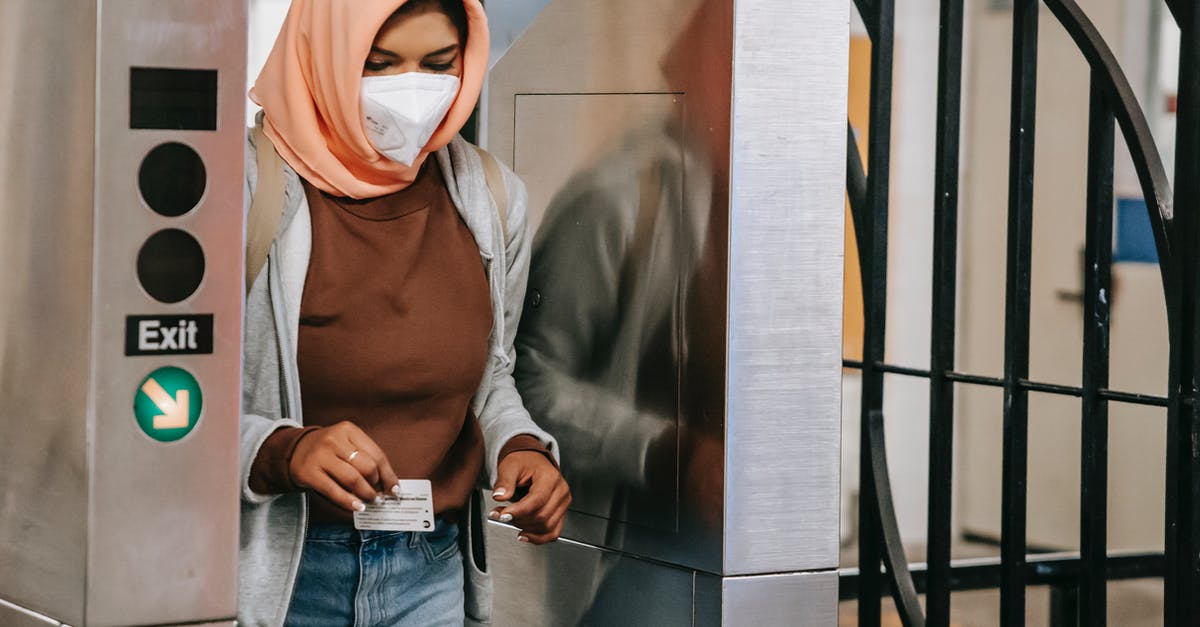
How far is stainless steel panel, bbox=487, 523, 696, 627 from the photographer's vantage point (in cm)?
185

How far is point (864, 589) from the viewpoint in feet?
10.0

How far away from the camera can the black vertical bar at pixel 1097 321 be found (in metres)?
2.58

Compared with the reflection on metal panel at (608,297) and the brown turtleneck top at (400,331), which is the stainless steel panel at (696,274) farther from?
the brown turtleneck top at (400,331)

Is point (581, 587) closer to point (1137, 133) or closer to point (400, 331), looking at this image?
point (400, 331)

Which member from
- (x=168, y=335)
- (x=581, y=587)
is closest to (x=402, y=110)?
(x=168, y=335)

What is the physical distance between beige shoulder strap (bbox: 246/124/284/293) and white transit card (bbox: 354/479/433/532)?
279mm

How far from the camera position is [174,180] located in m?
1.28

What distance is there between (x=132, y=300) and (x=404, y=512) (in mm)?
452

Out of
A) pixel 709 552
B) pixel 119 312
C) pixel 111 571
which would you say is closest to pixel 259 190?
pixel 119 312

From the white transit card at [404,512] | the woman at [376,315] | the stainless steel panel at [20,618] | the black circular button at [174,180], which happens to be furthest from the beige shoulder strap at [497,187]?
the stainless steel panel at [20,618]

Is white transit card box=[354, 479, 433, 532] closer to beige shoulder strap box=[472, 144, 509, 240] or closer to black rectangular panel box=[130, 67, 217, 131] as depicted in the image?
beige shoulder strap box=[472, 144, 509, 240]

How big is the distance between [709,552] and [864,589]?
1.42 meters

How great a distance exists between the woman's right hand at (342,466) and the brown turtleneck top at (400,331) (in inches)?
6.4

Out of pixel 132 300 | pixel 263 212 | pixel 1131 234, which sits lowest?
pixel 132 300
